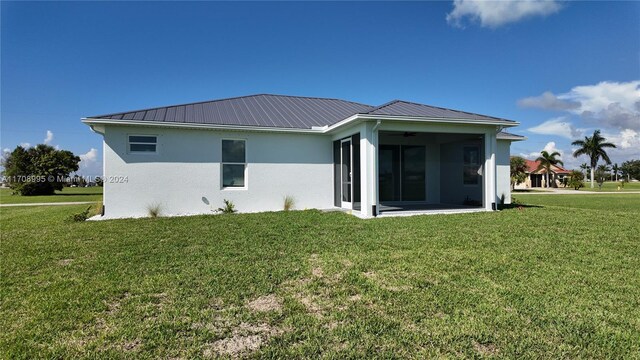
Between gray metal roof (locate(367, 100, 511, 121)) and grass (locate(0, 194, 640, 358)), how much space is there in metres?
4.57

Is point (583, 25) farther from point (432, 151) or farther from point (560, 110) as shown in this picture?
point (560, 110)

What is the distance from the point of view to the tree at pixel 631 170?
90938mm

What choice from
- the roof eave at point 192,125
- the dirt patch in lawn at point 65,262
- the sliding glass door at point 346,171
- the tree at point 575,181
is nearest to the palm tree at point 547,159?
the tree at point 575,181

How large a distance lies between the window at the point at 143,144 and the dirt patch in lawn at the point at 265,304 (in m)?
9.47

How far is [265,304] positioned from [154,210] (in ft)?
30.5

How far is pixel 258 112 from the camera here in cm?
1440

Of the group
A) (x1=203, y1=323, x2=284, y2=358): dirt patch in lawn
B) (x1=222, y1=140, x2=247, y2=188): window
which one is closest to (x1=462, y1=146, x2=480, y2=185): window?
(x1=222, y1=140, x2=247, y2=188): window

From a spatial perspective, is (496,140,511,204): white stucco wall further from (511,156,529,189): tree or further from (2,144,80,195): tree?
(2,144,80,195): tree

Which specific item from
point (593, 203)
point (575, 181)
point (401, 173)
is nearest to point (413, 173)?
point (401, 173)

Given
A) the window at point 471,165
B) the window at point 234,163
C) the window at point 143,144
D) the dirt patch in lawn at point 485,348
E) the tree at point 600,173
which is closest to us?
the dirt patch in lawn at point 485,348

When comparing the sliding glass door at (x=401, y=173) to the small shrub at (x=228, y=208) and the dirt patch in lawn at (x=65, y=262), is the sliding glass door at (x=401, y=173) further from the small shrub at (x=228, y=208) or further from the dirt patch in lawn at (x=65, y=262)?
the dirt patch in lawn at (x=65, y=262)

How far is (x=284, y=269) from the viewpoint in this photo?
5.16m

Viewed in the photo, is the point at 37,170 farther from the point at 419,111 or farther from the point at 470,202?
the point at 470,202

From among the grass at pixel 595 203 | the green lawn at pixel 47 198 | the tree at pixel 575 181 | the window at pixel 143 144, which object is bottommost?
the grass at pixel 595 203
